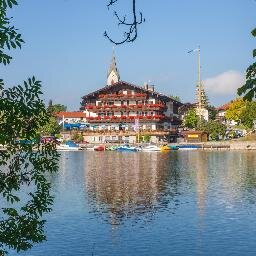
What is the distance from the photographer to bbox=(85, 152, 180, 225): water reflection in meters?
40.9

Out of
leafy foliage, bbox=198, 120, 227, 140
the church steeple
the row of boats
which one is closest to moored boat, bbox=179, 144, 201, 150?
the row of boats

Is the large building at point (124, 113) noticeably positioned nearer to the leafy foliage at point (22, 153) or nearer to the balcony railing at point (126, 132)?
the balcony railing at point (126, 132)

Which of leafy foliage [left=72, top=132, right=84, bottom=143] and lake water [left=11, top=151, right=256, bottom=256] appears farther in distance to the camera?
leafy foliage [left=72, top=132, right=84, bottom=143]

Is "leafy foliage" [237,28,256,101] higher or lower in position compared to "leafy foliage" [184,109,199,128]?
lower

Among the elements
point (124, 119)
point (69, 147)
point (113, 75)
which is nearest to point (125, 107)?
point (124, 119)

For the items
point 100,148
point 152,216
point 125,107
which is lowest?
point 152,216

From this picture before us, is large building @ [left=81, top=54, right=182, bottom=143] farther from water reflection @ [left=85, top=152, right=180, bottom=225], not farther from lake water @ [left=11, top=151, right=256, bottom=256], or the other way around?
lake water @ [left=11, top=151, right=256, bottom=256]

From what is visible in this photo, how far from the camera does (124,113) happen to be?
141750mm

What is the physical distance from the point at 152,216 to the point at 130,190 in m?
15.9

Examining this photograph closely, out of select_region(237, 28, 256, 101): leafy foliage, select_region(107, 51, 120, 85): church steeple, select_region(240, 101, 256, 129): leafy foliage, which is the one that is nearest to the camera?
select_region(237, 28, 256, 101): leafy foliage

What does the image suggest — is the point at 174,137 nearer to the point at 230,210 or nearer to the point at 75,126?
the point at 75,126

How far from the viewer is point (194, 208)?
1629 inches

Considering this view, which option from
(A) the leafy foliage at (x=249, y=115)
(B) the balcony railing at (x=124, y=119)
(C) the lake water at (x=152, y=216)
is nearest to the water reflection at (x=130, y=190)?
(C) the lake water at (x=152, y=216)

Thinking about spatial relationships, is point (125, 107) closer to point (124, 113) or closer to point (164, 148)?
point (124, 113)
